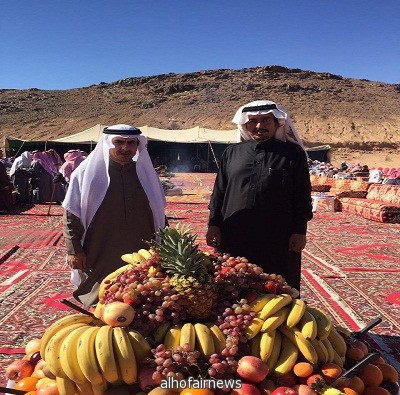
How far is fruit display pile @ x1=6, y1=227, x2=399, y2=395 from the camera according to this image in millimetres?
1850

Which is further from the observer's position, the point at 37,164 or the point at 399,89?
the point at 399,89

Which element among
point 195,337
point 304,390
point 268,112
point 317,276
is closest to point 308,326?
point 304,390

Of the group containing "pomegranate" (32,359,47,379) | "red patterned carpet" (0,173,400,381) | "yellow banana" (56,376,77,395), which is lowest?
"red patterned carpet" (0,173,400,381)

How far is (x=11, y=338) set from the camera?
144 inches

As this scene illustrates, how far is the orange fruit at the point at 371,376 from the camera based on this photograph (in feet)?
6.93

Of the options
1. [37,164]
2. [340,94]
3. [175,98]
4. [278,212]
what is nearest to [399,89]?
[340,94]

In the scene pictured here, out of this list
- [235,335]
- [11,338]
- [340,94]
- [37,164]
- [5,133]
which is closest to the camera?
[235,335]

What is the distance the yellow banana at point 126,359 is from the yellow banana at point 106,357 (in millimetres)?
25

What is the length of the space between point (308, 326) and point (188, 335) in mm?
553

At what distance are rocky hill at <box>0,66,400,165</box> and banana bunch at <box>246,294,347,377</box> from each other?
38985 mm

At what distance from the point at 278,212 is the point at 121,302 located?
1469mm

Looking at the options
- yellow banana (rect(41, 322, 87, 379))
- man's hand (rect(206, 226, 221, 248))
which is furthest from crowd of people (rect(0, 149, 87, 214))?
yellow banana (rect(41, 322, 87, 379))

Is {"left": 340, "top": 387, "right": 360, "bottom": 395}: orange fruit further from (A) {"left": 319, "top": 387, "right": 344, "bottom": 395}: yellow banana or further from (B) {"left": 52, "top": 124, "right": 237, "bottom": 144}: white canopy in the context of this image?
(B) {"left": 52, "top": 124, "right": 237, "bottom": 144}: white canopy

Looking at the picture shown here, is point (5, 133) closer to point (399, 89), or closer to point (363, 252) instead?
point (363, 252)
